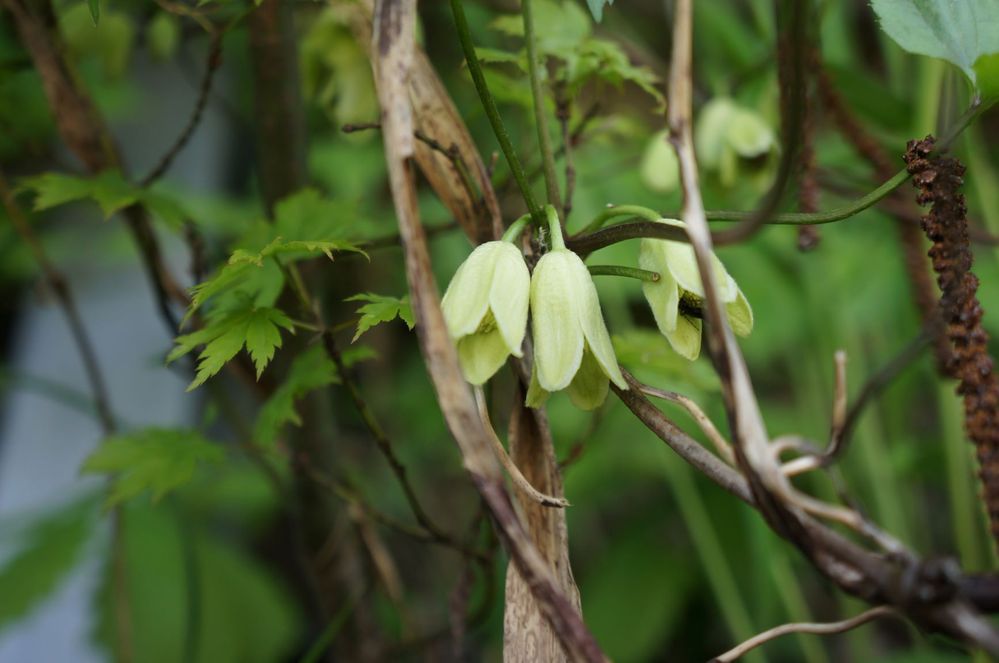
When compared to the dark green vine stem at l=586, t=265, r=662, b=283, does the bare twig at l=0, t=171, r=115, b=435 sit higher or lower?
higher

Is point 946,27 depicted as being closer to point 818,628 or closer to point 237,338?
point 818,628

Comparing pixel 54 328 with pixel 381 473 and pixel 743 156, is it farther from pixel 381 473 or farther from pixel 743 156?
pixel 743 156

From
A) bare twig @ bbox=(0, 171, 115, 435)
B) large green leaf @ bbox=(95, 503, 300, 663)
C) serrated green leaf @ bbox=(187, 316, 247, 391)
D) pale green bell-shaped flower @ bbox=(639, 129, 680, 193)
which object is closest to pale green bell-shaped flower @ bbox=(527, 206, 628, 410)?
serrated green leaf @ bbox=(187, 316, 247, 391)

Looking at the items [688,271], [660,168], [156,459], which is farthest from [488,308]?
[660,168]

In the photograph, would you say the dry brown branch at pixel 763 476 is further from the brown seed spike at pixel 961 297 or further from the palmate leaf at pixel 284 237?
the palmate leaf at pixel 284 237

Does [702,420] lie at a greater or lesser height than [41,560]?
greater

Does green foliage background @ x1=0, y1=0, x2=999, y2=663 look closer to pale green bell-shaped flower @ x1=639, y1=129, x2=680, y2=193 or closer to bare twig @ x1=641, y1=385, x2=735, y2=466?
pale green bell-shaped flower @ x1=639, y1=129, x2=680, y2=193

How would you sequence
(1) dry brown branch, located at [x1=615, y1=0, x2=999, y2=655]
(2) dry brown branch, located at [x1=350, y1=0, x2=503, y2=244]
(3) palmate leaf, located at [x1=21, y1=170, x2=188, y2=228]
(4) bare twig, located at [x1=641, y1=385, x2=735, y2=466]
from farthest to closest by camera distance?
1. (3) palmate leaf, located at [x1=21, y1=170, x2=188, y2=228]
2. (2) dry brown branch, located at [x1=350, y1=0, x2=503, y2=244]
3. (4) bare twig, located at [x1=641, y1=385, x2=735, y2=466]
4. (1) dry brown branch, located at [x1=615, y1=0, x2=999, y2=655]

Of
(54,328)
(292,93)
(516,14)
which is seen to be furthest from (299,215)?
(54,328)
